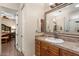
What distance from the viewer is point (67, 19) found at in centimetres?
199

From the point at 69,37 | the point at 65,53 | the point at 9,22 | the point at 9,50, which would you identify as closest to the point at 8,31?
the point at 9,22

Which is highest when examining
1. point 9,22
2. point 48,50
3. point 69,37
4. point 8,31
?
point 9,22

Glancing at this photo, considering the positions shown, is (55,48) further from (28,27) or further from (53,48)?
(28,27)

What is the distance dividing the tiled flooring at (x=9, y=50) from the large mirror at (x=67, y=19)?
2.78 feet

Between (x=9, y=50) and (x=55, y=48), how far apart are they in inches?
29.8

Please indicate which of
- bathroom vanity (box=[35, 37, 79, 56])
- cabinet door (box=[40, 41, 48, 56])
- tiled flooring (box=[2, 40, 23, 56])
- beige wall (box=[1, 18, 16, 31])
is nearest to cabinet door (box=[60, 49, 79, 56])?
bathroom vanity (box=[35, 37, 79, 56])

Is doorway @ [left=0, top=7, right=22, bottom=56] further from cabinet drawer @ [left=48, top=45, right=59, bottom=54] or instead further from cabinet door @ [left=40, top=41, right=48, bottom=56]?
cabinet drawer @ [left=48, top=45, right=59, bottom=54]

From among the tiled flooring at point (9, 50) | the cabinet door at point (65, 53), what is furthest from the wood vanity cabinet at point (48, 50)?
the tiled flooring at point (9, 50)

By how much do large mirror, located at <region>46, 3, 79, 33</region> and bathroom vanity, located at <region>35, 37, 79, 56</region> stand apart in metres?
0.27

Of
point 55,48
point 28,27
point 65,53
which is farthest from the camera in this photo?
point 28,27

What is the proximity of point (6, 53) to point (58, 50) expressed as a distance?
0.84 m

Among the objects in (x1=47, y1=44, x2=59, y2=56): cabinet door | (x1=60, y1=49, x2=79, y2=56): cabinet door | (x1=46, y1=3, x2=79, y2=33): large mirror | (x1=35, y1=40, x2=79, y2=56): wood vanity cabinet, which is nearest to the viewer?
(x1=60, y1=49, x2=79, y2=56): cabinet door

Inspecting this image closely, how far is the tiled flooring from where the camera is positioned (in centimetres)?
185

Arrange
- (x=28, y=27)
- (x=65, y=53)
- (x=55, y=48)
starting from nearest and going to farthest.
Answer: (x=65, y=53), (x=55, y=48), (x=28, y=27)
